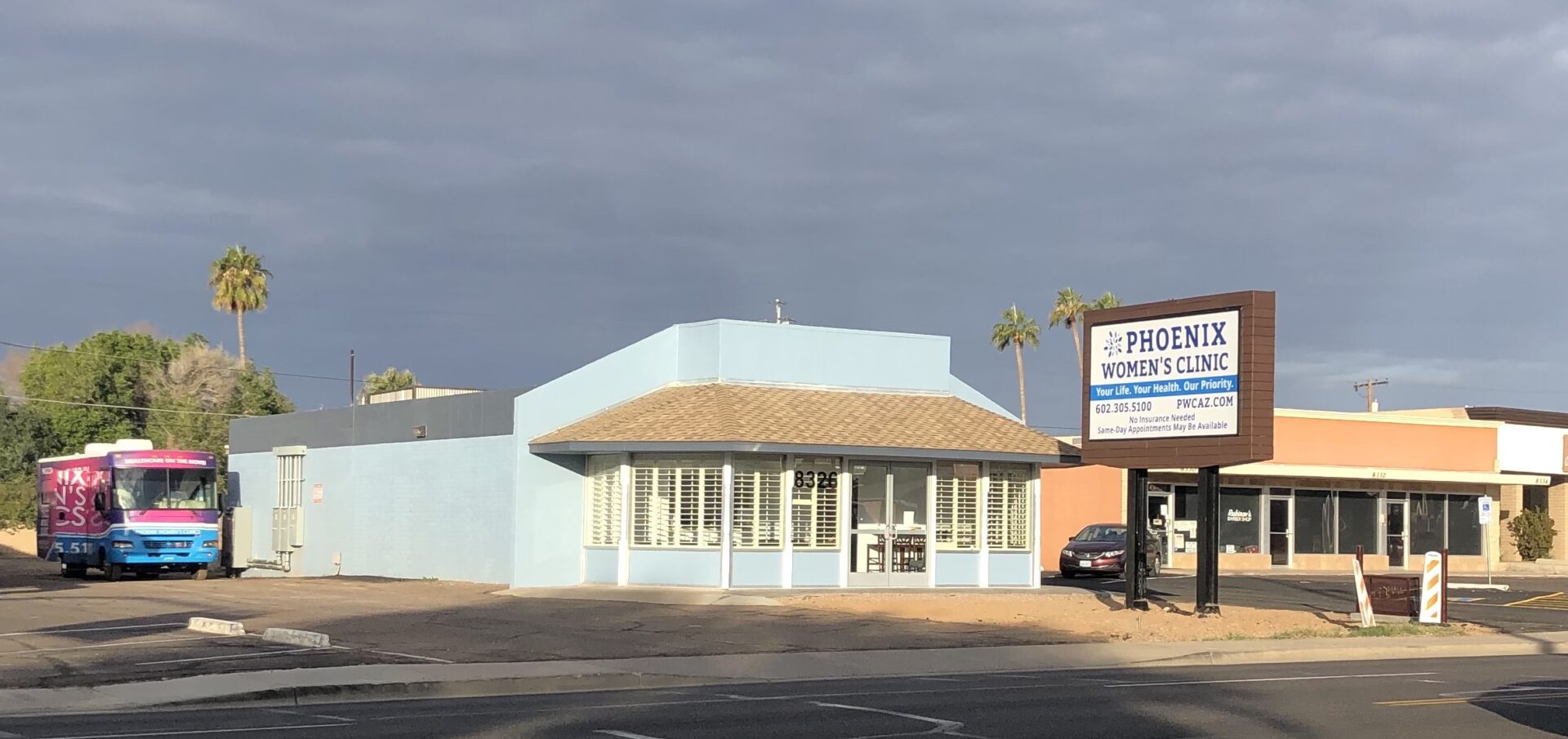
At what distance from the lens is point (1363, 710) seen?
1513 centimetres

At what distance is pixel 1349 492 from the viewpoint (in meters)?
53.7

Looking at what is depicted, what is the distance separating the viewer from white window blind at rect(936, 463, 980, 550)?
33.4 meters

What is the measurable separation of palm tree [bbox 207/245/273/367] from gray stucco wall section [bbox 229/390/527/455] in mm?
30017

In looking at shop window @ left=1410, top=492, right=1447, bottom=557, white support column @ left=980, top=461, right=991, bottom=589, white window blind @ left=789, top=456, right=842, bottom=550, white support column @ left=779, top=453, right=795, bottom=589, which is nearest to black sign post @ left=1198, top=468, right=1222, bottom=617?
white support column @ left=980, top=461, right=991, bottom=589

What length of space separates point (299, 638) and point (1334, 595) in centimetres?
2493

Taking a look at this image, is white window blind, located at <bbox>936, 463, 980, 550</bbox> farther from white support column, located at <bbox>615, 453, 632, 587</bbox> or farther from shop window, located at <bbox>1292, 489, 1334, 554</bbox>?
shop window, located at <bbox>1292, 489, 1334, 554</bbox>

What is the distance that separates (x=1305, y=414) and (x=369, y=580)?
1161 inches

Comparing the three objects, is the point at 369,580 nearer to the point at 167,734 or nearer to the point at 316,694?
the point at 316,694

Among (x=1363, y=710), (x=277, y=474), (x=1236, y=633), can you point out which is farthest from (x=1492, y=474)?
(x=1363, y=710)

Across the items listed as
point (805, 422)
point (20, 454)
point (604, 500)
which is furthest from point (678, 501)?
point (20, 454)

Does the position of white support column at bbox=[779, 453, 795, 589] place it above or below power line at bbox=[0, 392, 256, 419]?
below

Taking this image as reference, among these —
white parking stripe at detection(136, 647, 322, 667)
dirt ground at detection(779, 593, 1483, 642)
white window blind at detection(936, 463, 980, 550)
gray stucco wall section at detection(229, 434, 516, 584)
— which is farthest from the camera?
gray stucco wall section at detection(229, 434, 516, 584)

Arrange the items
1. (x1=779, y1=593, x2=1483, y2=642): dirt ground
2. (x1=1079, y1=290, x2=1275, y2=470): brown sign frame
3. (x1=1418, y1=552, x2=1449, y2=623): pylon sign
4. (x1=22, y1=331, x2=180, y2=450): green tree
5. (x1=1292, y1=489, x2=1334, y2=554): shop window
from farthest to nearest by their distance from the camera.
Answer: (x1=22, y1=331, x2=180, y2=450): green tree < (x1=1292, y1=489, x2=1334, y2=554): shop window < (x1=1418, y1=552, x2=1449, y2=623): pylon sign < (x1=1079, y1=290, x2=1275, y2=470): brown sign frame < (x1=779, y1=593, x2=1483, y2=642): dirt ground

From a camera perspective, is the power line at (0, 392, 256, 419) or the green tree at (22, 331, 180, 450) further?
the green tree at (22, 331, 180, 450)
